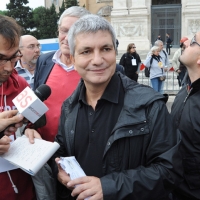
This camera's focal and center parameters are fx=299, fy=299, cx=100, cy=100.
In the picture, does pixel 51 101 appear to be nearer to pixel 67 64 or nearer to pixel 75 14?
pixel 67 64

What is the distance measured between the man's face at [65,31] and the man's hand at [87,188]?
1510 millimetres

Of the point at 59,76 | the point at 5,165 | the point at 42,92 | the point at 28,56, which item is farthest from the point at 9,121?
the point at 28,56

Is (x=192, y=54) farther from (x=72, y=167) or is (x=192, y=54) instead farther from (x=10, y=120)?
(x=10, y=120)

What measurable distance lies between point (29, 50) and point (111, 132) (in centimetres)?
434

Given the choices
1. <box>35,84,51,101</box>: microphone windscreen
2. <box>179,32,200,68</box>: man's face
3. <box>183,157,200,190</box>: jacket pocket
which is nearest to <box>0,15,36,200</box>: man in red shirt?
<box>35,84,51,101</box>: microphone windscreen

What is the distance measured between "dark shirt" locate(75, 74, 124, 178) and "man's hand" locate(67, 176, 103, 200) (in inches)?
7.1

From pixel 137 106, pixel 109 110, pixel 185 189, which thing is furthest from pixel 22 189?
pixel 185 189

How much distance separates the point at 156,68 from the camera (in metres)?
9.44

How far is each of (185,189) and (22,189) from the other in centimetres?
128

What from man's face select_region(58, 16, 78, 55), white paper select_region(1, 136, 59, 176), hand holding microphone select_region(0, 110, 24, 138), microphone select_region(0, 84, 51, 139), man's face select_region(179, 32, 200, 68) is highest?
man's face select_region(58, 16, 78, 55)

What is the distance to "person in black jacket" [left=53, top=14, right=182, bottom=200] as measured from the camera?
172 cm

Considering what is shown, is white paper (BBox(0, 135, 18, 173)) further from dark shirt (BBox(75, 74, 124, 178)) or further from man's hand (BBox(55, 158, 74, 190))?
dark shirt (BBox(75, 74, 124, 178))

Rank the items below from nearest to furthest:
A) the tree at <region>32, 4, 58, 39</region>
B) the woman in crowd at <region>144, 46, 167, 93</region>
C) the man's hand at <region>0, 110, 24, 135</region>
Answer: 1. the man's hand at <region>0, 110, 24, 135</region>
2. the woman in crowd at <region>144, 46, 167, 93</region>
3. the tree at <region>32, 4, 58, 39</region>

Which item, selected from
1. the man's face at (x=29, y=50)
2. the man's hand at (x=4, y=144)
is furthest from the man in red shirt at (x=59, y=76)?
the man's face at (x=29, y=50)
